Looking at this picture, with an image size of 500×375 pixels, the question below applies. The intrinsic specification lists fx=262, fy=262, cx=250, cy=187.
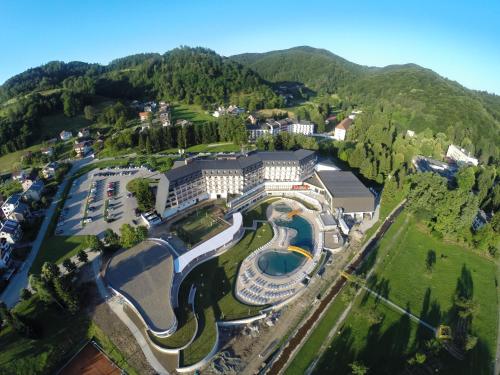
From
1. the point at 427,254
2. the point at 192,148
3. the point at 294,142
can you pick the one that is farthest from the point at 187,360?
the point at 192,148

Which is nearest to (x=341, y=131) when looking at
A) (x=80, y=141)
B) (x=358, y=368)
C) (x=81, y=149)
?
(x=358, y=368)

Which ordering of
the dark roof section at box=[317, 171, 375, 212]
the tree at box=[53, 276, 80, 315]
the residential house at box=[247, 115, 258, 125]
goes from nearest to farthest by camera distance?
the tree at box=[53, 276, 80, 315]
the dark roof section at box=[317, 171, 375, 212]
the residential house at box=[247, 115, 258, 125]

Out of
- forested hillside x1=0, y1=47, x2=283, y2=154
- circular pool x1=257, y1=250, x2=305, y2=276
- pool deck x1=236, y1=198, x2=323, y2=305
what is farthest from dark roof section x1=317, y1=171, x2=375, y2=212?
forested hillside x1=0, y1=47, x2=283, y2=154

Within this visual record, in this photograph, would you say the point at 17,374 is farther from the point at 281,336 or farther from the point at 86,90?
the point at 86,90

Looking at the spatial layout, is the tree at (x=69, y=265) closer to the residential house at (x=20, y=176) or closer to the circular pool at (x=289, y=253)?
the circular pool at (x=289, y=253)

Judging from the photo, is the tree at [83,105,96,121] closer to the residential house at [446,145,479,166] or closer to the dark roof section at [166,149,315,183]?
the dark roof section at [166,149,315,183]

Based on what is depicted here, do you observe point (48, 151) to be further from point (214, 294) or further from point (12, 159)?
point (214, 294)
